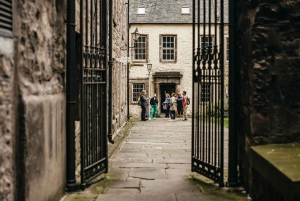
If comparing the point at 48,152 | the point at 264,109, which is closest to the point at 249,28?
the point at 264,109

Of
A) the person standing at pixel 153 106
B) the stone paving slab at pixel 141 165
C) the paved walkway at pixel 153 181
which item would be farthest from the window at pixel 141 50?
the stone paving slab at pixel 141 165

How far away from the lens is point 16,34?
4012 mm

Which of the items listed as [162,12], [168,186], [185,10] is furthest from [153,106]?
[168,186]

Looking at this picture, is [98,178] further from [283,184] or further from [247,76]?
[283,184]

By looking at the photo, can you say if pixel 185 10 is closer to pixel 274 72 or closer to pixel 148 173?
pixel 148 173

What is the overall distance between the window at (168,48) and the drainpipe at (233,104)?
84.5 ft

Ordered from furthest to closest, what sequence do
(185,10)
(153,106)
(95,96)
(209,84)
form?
(185,10), (153,106), (95,96), (209,84)

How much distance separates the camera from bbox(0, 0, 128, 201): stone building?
3.79 meters

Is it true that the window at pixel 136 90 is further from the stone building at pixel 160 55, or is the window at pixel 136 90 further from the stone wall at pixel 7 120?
the stone wall at pixel 7 120

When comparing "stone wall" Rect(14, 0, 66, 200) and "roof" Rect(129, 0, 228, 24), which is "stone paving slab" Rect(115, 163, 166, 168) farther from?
"roof" Rect(129, 0, 228, 24)

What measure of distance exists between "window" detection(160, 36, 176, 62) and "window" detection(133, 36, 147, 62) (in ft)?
3.73

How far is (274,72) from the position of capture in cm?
570

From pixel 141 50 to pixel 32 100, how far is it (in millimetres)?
28098

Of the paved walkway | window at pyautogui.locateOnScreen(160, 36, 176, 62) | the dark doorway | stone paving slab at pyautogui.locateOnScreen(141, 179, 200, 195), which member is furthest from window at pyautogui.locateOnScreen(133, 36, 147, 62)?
stone paving slab at pyautogui.locateOnScreen(141, 179, 200, 195)
